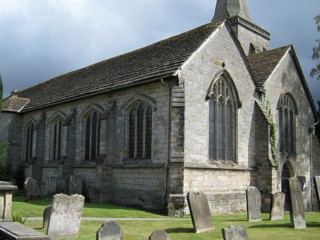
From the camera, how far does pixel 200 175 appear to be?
61.3 ft

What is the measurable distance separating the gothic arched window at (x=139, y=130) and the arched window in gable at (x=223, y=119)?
3.15m

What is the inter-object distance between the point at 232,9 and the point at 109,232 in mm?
30838

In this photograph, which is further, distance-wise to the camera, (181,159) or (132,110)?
(132,110)

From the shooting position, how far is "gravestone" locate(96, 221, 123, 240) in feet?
28.6

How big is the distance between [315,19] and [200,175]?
16553 millimetres

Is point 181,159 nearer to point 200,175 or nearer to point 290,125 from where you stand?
point 200,175

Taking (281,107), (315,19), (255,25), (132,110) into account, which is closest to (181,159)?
(132,110)

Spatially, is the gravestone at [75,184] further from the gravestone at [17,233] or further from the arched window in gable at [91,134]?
the gravestone at [17,233]

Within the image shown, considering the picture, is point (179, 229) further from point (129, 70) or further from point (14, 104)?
point (14, 104)

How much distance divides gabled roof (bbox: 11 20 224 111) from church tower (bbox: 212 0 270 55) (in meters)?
12.2

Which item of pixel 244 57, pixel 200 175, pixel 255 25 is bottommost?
pixel 200 175

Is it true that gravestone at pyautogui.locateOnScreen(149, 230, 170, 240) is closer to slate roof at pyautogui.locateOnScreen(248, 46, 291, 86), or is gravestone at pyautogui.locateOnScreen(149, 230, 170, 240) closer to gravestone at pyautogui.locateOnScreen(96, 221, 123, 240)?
gravestone at pyautogui.locateOnScreen(96, 221, 123, 240)

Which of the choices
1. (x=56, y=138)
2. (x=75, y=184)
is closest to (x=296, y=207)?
(x=75, y=184)

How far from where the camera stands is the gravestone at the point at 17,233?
305 inches
